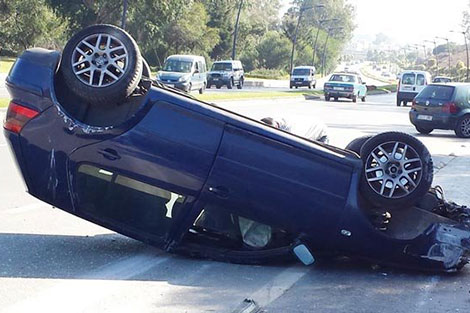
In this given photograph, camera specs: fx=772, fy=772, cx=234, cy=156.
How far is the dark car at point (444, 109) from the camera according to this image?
21.7 meters

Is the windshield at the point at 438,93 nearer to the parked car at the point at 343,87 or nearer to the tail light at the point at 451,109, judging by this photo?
the tail light at the point at 451,109

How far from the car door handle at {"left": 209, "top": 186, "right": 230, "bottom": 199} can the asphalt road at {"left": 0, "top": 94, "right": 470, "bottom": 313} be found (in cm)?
63

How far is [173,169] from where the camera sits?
5.84 meters

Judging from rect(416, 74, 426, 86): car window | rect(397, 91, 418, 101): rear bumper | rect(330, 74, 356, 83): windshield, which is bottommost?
rect(397, 91, 418, 101): rear bumper

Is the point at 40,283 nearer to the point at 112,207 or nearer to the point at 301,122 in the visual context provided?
the point at 112,207

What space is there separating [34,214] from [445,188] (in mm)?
6096

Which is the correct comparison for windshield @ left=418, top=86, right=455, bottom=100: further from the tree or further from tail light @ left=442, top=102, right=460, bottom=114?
the tree

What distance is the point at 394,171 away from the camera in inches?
247

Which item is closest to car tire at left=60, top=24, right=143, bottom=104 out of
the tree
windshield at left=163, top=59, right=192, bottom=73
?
windshield at left=163, top=59, right=192, bottom=73

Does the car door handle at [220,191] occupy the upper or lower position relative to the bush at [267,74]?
upper

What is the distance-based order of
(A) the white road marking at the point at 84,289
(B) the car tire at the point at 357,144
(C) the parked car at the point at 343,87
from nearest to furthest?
(A) the white road marking at the point at 84,289, (B) the car tire at the point at 357,144, (C) the parked car at the point at 343,87

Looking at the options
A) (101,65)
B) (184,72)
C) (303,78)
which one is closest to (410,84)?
(184,72)

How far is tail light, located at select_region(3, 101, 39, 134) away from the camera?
596 cm

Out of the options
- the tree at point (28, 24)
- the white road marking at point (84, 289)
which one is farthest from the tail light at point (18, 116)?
the tree at point (28, 24)
